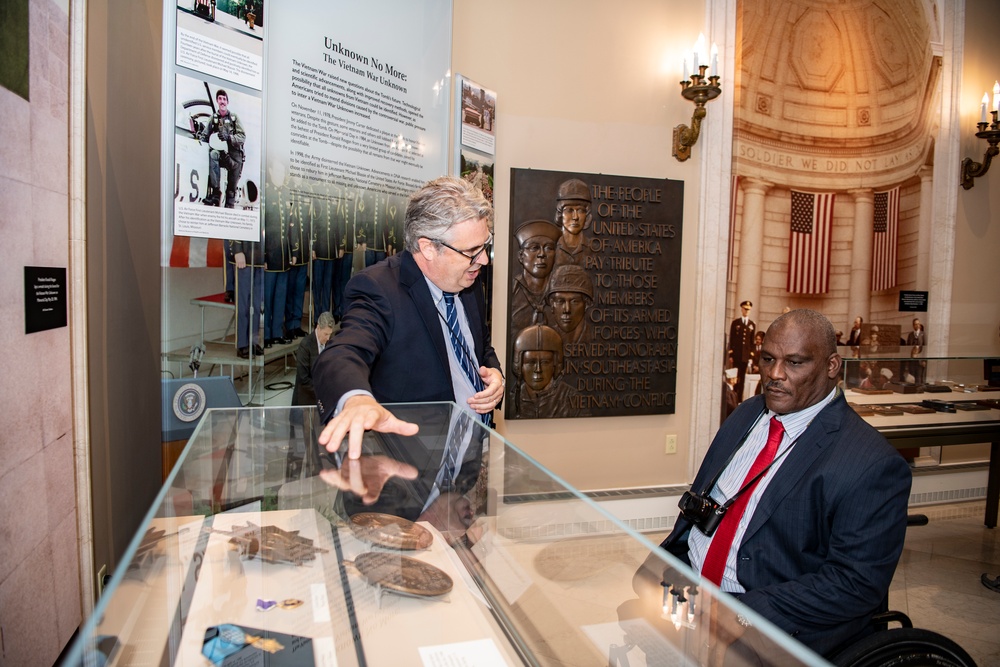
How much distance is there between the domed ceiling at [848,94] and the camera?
530 centimetres

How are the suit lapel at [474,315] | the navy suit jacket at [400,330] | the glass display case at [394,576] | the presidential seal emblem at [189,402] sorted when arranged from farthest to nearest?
1. the presidential seal emblem at [189,402]
2. the suit lapel at [474,315]
3. the navy suit jacket at [400,330]
4. the glass display case at [394,576]

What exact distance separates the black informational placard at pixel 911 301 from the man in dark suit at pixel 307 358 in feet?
16.8

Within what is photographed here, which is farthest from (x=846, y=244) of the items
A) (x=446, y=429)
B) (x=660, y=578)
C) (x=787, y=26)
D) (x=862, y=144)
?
(x=660, y=578)

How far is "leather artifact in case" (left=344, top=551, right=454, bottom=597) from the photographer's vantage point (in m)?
0.87

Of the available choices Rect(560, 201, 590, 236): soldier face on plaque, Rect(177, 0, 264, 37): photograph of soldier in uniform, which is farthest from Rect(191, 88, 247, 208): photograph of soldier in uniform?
Rect(560, 201, 590, 236): soldier face on plaque

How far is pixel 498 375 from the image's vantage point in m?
2.08

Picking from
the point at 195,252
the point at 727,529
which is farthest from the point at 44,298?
the point at 727,529

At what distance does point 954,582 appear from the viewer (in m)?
3.82

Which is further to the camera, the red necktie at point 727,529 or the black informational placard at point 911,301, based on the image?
the black informational placard at point 911,301

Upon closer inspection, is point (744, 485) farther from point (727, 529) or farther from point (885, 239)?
point (885, 239)

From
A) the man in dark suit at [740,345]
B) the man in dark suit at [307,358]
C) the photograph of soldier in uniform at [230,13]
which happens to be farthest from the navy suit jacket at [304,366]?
the man in dark suit at [740,345]

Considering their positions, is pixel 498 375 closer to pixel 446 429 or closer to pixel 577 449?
pixel 446 429

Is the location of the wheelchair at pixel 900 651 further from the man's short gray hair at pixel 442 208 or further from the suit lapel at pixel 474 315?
the man's short gray hair at pixel 442 208

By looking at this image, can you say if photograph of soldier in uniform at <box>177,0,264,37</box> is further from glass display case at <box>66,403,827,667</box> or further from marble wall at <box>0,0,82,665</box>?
glass display case at <box>66,403,827,667</box>
